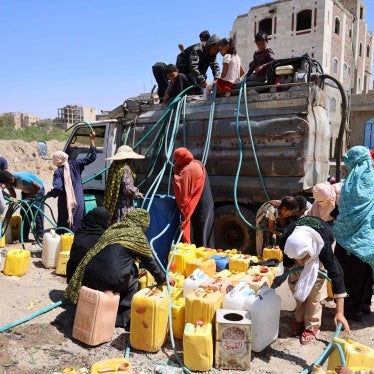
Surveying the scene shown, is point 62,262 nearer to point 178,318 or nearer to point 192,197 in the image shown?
point 192,197

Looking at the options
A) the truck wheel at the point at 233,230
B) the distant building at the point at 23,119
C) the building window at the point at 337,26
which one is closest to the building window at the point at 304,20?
the building window at the point at 337,26

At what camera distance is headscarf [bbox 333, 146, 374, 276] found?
3686mm

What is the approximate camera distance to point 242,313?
299 centimetres

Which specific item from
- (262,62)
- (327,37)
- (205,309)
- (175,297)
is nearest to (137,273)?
(175,297)

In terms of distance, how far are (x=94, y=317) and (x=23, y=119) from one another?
42822mm

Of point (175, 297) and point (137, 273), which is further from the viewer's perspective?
point (137, 273)

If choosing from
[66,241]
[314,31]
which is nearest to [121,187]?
[66,241]

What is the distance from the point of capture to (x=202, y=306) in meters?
3.03

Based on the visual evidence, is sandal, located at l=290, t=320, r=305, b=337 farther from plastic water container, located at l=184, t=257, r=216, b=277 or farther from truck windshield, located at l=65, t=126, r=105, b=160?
truck windshield, located at l=65, t=126, r=105, b=160

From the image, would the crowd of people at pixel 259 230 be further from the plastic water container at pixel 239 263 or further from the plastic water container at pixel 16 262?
the plastic water container at pixel 16 262

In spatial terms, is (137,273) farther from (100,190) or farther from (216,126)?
(100,190)

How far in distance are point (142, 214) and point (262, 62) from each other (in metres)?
3.92

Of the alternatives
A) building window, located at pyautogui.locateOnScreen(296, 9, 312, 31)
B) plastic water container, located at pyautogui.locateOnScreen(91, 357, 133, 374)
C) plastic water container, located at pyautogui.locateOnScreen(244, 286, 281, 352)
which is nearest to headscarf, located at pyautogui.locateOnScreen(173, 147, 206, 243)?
plastic water container, located at pyautogui.locateOnScreen(244, 286, 281, 352)

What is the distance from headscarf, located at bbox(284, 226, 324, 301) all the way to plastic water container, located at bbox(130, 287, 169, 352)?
108 cm
